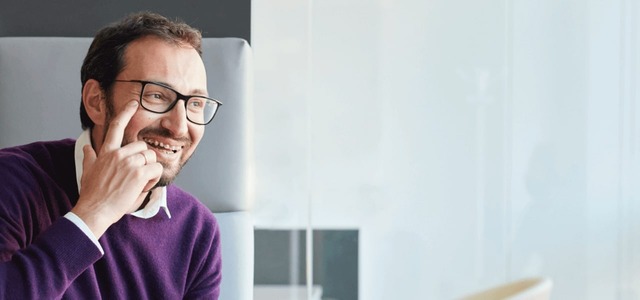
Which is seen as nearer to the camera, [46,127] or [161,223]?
[161,223]

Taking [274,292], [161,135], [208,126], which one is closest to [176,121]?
[161,135]

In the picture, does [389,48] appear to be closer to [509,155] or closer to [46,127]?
[509,155]

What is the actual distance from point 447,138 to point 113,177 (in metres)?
1.42

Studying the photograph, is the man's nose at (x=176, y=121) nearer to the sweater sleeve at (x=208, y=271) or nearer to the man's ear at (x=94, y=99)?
the man's ear at (x=94, y=99)

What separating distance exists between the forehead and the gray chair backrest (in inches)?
19.5

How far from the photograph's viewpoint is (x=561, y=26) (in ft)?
9.51

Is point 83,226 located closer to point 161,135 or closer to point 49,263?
point 49,263

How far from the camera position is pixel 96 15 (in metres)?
2.67

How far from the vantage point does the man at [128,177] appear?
168cm

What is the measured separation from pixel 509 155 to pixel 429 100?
302 millimetres

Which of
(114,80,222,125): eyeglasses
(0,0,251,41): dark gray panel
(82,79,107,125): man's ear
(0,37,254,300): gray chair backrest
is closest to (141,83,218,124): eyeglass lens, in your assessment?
(114,80,222,125): eyeglasses

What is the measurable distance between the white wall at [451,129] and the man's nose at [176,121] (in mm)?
1041

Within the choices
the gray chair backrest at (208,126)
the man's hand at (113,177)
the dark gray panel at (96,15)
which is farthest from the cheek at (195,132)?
the dark gray panel at (96,15)

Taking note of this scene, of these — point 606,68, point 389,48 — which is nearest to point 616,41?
point 606,68
